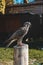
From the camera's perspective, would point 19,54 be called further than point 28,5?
No

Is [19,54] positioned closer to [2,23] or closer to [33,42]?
[33,42]

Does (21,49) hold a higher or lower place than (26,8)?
higher

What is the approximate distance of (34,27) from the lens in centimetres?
1889

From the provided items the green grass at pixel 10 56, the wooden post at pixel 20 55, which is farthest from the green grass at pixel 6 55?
the wooden post at pixel 20 55

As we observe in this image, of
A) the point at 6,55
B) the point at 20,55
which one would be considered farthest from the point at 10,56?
the point at 20,55

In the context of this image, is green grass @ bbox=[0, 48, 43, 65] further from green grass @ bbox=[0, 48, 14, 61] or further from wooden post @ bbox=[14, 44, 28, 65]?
wooden post @ bbox=[14, 44, 28, 65]

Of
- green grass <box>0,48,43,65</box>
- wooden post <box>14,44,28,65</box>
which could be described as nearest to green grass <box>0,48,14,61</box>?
green grass <box>0,48,43,65</box>

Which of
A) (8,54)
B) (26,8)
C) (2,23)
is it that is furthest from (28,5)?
(8,54)

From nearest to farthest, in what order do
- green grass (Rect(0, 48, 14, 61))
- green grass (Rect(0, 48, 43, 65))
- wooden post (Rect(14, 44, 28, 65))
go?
wooden post (Rect(14, 44, 28, 65)), green grass (Rect(0, 48, 43, 65)), green grass (Rect(0, 48, 14, 61))

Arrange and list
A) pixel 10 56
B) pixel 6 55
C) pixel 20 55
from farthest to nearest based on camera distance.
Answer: pixel 6 55 < pixel 10 56 < pixel 20 55

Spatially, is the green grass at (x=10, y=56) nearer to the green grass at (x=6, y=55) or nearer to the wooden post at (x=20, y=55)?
the green grass at (x=6, y=55)

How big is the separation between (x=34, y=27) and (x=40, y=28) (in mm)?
371

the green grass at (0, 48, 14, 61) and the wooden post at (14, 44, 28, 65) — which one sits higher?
the wooden post at (14, 44, 28, 65)

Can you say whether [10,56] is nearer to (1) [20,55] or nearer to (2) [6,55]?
(2) [6,55]
